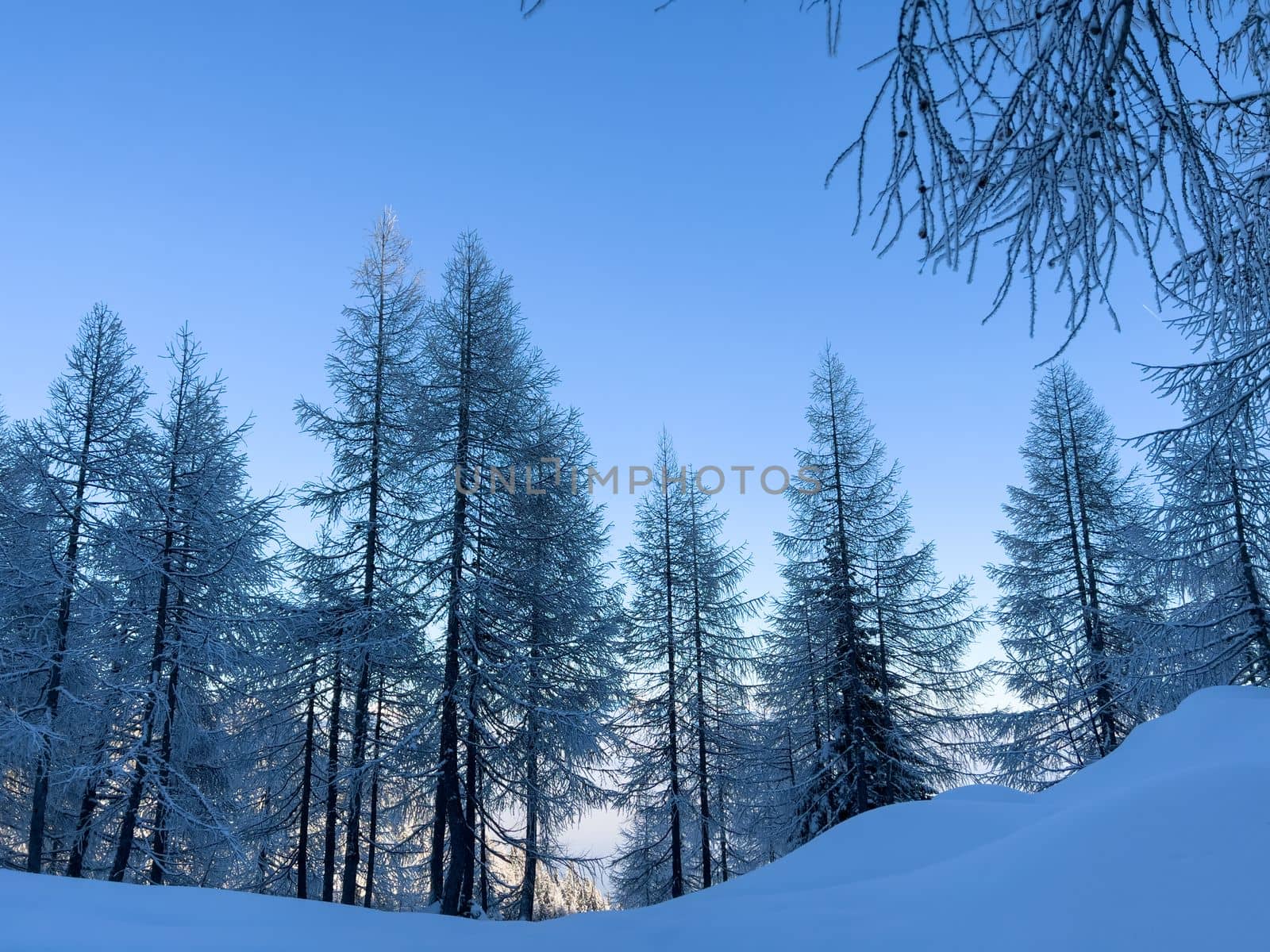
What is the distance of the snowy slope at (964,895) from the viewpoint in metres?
2.66

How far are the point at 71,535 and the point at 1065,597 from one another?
1878 centimetres

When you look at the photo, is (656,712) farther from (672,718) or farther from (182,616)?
(182,616)

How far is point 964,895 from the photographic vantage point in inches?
129

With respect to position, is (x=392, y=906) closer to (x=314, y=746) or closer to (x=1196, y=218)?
(x=314, y=746)

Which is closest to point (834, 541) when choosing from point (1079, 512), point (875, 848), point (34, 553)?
point (1079, 512)

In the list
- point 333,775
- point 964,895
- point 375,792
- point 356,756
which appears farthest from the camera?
point 375,792

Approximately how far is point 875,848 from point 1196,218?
16.2ft

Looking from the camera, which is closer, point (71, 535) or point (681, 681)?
point (71, 535)

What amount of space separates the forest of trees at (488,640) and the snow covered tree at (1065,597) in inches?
2.9

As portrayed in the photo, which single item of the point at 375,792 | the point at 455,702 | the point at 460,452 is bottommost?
the point at 375,792

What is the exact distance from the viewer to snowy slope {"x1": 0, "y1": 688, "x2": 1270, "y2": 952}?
8.72ft

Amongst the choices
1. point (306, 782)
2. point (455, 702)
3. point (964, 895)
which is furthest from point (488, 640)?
point (964, 895)

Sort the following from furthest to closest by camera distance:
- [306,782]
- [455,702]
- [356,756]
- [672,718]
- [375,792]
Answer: [672,718]
[375,792]
[306,782]
[356,756]
[455,702]

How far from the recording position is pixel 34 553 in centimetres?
1155
